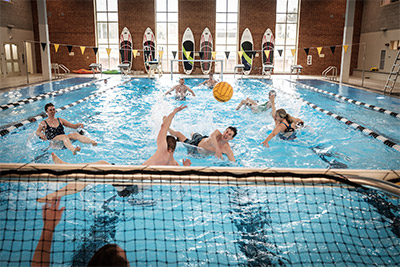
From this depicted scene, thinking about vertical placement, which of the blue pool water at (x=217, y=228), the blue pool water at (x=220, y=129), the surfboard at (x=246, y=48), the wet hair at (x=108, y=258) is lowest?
the blue pool water at (x=217, y=228)

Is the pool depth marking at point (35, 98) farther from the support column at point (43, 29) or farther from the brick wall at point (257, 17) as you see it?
the brick wall at point (257, 17)

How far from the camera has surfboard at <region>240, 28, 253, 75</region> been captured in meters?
22.4

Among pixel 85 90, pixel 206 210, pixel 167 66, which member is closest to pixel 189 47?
pixel 167 66

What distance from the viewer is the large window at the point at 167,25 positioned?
902 inches

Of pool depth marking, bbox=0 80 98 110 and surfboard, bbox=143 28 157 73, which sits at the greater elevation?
surfboard, bbox=143 28 157 73

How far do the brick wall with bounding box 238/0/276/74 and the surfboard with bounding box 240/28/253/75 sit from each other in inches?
11.8

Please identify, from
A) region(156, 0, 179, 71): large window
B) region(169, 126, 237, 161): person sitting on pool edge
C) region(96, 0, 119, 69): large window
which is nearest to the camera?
region(169, 126, 237, 161): person sitting on pool edge

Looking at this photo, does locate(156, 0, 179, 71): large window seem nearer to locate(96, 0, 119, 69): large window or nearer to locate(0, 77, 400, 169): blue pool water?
locate(96, 0, 119, 69): large window

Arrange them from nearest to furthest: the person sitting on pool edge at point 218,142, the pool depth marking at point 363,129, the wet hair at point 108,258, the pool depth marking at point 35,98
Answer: the wet hair at point 108,258
the person sitting on pool edge at point 218,142
the pool depth marking at point 363,129
the pool depth marking at point 35,98

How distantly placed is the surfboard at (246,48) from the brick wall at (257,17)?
0.98 feet

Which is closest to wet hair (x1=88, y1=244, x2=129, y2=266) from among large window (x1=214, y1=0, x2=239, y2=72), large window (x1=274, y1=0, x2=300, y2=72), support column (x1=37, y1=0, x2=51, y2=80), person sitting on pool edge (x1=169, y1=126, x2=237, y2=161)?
person sitting on pool edge (x1=169, y1=126, x2=237, y2=161)

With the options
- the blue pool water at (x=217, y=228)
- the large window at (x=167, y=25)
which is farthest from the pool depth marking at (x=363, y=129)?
→ the large window at (x=167, y=25)

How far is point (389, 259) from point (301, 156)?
317 cm

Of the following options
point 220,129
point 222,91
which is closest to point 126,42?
point 222,91
